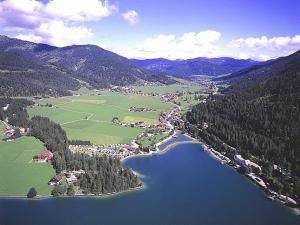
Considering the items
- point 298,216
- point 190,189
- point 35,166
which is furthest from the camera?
point 35,166

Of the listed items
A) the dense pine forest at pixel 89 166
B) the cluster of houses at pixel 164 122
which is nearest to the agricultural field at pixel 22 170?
the dense pine forest at pixel 89 166

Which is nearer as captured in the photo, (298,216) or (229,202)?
(298,216)

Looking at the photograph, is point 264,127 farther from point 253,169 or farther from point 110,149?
point 110,149

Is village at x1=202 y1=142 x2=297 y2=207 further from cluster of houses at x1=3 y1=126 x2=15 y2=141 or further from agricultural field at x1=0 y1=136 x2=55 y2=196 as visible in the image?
cluster of houses at x1=3 y1=126 x2=15 y2=141

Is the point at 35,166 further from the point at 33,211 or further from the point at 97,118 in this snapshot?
the point at 97,118

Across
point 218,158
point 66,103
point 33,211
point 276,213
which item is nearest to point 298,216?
point 276,213

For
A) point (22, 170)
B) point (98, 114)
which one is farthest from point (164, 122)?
point (22, 170)
